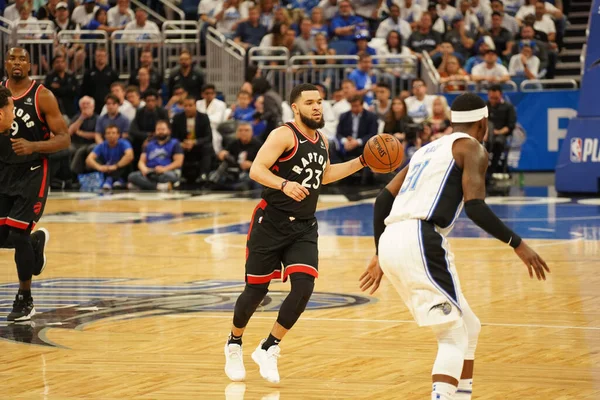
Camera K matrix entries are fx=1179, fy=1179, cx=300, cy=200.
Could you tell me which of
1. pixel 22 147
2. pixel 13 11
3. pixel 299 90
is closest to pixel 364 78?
pixel 13 11

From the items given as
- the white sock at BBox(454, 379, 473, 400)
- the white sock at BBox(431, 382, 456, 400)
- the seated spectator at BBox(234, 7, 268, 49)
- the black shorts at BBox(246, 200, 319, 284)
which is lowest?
the seated spectator at BBox(234, 7, 268, 49)

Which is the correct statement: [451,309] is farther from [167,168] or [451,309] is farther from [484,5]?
[484,5]

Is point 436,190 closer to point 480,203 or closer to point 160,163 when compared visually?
point 480,203

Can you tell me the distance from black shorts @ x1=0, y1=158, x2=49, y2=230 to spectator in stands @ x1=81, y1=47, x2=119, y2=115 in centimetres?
1378

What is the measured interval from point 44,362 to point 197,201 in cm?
1179

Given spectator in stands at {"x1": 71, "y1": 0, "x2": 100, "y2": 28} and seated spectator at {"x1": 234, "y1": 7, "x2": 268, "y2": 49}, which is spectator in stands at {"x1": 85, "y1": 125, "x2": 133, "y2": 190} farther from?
spectator in stands at {"x1": 71, "y1": 0, "x2": 100, "y2": 28}

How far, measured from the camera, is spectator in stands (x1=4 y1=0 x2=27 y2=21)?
81.7 ft

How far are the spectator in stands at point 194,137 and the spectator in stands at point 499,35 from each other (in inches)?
232

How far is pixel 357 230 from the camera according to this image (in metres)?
15.2

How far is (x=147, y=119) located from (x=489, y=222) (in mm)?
16173

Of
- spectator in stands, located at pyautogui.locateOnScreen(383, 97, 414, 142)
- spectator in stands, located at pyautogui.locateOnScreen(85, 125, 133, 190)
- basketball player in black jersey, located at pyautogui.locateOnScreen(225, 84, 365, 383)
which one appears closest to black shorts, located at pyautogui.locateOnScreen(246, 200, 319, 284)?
basketball player in black jersey, located at pyautogui.locateOnScreen(225, 84, 365, 383)

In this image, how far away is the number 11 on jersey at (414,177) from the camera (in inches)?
232

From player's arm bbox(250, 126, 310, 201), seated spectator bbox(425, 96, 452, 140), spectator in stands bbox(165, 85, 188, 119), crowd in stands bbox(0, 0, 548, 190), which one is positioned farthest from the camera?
spectator in stands bbox(165, 85, 188, 119)

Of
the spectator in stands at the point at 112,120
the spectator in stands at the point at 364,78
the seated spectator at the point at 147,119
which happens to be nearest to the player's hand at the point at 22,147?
the seated spectator at the point at 147,119
